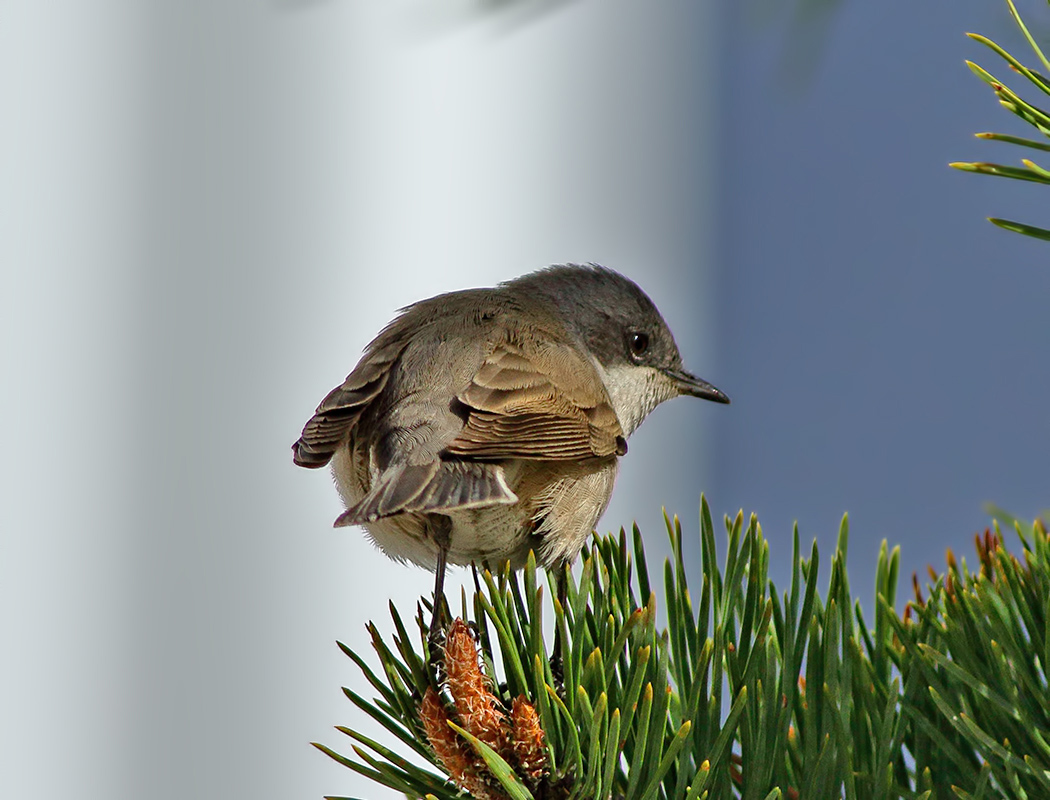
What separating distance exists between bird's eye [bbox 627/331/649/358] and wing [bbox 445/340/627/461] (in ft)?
0.78

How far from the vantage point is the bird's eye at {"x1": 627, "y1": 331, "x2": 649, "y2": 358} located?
121 centimetres

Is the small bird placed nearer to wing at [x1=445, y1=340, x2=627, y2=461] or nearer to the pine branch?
wing at [x1=445, y1=340, x2=627, y2=461]

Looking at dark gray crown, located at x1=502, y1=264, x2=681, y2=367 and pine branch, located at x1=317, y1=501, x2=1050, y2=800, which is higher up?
dark gray crown, located at x1=502, y1=264, x2=681, y2=367

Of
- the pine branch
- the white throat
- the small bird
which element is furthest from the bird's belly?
the white throat

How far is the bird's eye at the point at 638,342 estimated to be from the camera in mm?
1213

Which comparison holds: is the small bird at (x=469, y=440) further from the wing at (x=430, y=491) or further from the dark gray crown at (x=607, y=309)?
the dark gray crown at (x=607, y=309)

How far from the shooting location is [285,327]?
7.13 ft

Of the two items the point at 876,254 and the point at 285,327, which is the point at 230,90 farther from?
the point at 876,254

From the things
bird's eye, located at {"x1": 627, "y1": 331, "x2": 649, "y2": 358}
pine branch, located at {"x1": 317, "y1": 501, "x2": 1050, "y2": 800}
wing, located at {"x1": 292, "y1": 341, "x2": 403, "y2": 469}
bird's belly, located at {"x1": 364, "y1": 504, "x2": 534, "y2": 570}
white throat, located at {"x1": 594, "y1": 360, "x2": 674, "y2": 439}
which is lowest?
pine branch, located at {"x1": 317, "y1": 501, "x2": 1050, "y2": 800}

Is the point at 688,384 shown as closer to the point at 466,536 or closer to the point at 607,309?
the point at 607,309

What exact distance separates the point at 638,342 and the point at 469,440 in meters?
0.48

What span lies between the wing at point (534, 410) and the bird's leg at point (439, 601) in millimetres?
49

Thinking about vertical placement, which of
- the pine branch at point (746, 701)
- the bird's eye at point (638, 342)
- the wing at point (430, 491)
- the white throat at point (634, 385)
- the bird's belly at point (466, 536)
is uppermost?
the bird's eye at point (638, 342)

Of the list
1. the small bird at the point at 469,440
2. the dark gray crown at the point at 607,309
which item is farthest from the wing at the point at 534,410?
the dark gray crown at the point at 607,309
